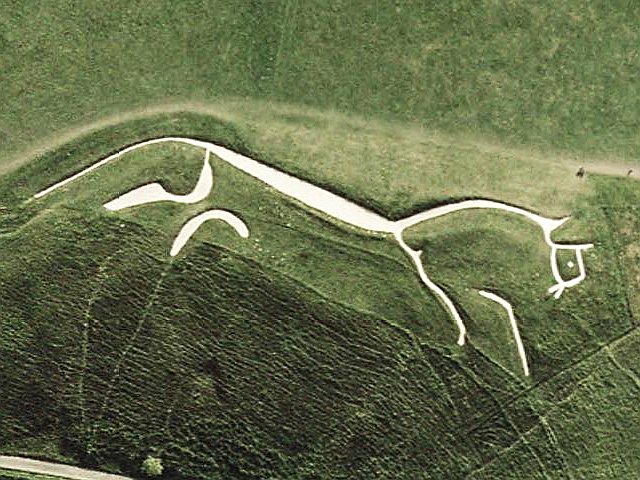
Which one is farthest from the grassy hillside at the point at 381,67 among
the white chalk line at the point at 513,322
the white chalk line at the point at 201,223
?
the white chalk line at the point at 513,322

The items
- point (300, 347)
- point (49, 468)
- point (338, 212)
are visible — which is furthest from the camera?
point (338, 212)

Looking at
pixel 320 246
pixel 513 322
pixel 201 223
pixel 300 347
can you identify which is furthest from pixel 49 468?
pixel 513 322

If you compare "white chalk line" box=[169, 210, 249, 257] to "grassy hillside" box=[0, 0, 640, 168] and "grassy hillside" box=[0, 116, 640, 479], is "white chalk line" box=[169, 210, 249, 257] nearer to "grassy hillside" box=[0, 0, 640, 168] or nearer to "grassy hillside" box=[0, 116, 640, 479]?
"grassy hillside" box=[0, 116, 640, 479]

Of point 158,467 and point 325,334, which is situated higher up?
point 325,334

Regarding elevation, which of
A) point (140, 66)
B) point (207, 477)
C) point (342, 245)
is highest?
point (140, 66)

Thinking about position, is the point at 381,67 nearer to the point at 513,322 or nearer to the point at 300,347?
the point at 513,322

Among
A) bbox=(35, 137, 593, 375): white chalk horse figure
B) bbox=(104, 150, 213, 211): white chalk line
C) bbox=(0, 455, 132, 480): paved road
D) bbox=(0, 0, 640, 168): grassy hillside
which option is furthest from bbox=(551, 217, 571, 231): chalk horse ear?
bbox=(0, 455, 132, 480): paved road

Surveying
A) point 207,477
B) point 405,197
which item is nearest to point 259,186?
point 405,197

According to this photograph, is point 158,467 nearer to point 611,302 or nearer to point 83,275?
point 83,275
